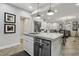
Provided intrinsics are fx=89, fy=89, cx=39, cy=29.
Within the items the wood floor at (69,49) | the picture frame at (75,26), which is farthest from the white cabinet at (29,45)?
the picture frame at (75,26)

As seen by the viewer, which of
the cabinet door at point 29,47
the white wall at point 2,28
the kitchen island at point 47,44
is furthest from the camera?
the cabinet door at point 29,47

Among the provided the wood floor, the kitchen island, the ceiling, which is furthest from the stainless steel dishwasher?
the ceiling

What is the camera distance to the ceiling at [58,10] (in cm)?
194

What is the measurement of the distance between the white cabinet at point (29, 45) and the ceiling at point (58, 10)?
609 millimetres

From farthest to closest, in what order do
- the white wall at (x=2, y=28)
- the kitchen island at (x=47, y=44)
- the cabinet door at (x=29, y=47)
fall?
the cabinet door at (x=29, y=47), the white wall at (x=2, y=28), the kitchen island at (x=47, y=44)

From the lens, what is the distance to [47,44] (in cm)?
195

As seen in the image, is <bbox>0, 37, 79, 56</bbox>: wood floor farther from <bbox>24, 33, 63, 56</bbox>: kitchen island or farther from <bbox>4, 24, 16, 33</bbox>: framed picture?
<bbox>4, 24, 16, 33</bbox>: framed picture

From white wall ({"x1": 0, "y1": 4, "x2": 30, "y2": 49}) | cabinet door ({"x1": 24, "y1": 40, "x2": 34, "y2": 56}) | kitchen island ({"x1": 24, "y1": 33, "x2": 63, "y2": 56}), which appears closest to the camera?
kitchen island ({"x1": 24, "y1": 33, "x2": 63, "y2": 56})

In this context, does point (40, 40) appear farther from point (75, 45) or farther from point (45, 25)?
point (75, 45)

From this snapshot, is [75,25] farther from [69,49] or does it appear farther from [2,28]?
[2,28]

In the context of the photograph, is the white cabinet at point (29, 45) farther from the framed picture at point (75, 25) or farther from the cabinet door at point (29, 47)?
the framed picture at point (75, 25)

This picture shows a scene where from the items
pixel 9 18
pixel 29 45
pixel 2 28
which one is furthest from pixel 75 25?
pixel 2 28

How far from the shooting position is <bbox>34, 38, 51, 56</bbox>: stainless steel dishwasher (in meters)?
1.96

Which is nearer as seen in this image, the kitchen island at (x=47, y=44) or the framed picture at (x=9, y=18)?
the kitchen island at (x=47, y=44)
